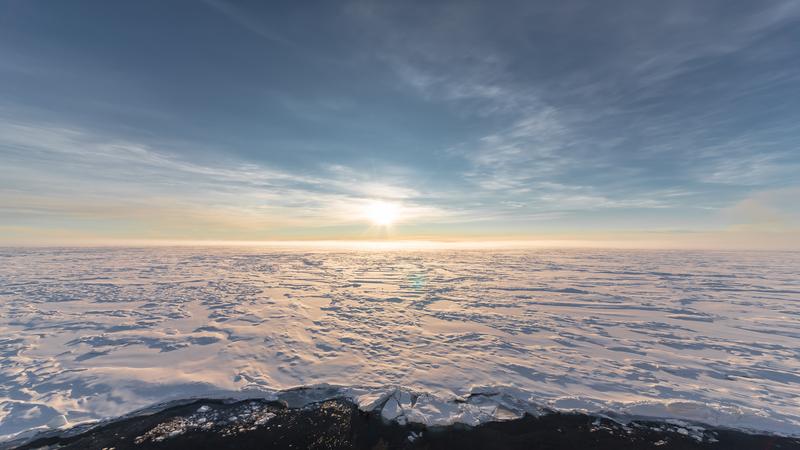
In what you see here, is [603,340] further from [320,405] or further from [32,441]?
[32,441]

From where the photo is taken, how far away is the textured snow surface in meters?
5.84

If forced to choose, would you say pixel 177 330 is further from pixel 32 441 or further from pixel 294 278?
pixel 294 278

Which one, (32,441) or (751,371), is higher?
(751,371)

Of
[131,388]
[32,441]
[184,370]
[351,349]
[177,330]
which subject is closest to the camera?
Answer: [32,441]

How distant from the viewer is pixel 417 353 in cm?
812

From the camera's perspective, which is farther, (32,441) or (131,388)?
(131,388)

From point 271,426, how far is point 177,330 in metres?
6.83

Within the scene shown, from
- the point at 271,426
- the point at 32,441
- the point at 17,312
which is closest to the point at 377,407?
the point at 271,426

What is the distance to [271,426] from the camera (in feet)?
16.9

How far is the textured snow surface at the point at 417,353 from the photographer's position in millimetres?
5844

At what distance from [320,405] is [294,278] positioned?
16978 millimetres

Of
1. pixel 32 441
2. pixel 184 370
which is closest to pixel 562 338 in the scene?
pixel 184 370

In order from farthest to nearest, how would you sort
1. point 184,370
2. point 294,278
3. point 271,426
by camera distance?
point 294,278
point 184,370
point 271,426

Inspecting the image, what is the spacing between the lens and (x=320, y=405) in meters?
5.79
